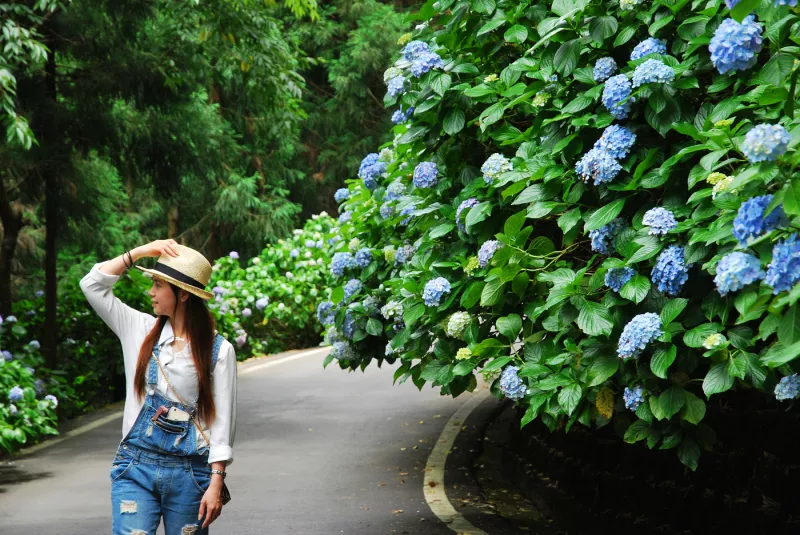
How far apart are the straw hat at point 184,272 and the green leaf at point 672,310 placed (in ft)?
5.75

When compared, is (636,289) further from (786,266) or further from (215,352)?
(215,352)

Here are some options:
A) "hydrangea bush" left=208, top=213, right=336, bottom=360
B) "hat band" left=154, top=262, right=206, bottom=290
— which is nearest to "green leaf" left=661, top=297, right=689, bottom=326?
"hat band" left=154, top=262, right=206, bottom=290

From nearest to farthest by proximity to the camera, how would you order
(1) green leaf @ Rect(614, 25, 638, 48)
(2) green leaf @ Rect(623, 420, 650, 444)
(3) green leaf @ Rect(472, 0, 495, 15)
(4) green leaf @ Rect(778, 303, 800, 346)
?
(4) green leaf @ Rect(778, 303, 800, 346) < (1) green leaf @ Rect(614, 25, 638, 48) < (2) green leaf @ Rect(623, 420, 650, 444) < (3) green leaf @ Rect(472, 0, 495, 15)

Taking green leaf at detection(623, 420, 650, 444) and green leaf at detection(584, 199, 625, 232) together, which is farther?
green leaf at detection(623, 420, 650, 444)

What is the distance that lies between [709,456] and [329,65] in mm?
28130

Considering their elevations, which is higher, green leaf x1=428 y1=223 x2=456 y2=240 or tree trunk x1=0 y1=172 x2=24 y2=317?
tree trunk x1=0 y1=172 x2=24 y2=317

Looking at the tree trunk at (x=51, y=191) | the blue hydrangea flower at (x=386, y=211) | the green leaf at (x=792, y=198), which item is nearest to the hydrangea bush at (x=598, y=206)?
the green leaf at (x=792, y=198)

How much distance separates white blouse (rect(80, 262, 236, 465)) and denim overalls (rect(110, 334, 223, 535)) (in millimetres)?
46

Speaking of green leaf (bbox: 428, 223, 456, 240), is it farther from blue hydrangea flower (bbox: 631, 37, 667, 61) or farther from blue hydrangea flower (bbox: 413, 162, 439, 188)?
blue hydrangea flower (bbox: 631, 37, 667, 61)

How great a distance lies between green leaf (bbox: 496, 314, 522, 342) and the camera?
4.71 meters

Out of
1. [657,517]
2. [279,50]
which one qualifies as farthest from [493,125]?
[279,50]

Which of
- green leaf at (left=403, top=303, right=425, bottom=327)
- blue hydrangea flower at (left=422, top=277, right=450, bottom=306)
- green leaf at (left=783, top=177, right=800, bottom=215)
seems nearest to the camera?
green leaf at (left=783, top=177, right=800, bottom=215)

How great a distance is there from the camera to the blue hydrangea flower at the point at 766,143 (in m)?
2.45

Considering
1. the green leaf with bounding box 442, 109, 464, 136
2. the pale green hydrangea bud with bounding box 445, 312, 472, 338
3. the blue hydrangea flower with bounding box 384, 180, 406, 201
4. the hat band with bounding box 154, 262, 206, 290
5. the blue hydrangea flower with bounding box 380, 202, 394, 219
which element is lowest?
the pale green hydrangea bud with bounding box 445, 312, 472, 338
